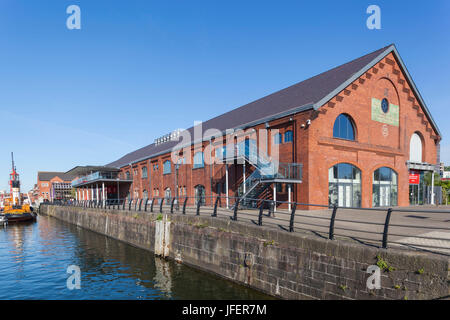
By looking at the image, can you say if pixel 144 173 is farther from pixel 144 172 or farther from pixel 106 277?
pixel 106 277

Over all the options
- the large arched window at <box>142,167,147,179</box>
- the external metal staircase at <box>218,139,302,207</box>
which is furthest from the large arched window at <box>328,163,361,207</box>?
the large arched window at <box>142,167,147,179</box>

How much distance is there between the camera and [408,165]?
2277cm

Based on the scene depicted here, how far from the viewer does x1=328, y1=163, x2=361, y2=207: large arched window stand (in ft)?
60.1

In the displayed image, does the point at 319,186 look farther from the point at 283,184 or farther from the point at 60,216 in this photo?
the point at 60,216

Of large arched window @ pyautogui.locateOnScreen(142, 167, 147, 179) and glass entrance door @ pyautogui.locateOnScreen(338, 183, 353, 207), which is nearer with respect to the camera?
glass entrance door @ pyautogui.locateOnScreen(338, 183, 353, 207)

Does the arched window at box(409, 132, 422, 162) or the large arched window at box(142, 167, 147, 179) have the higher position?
the arched window at box(409, 132, 422, 162)

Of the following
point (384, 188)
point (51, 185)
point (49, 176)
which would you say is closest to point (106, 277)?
point (384, 188)

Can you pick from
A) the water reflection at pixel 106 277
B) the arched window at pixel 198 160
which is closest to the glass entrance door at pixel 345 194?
the water reflection at pixel 106 277

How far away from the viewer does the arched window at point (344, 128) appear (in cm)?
1877

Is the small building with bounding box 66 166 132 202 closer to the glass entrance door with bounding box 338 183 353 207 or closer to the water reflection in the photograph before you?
the water reflection

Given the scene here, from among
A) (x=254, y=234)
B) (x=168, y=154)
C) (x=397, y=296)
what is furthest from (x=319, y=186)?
(x=168, y=154)

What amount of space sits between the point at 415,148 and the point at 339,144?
10080 millimetres

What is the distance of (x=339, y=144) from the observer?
60.7 ft

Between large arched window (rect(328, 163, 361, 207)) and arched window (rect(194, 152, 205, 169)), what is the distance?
12119mm
